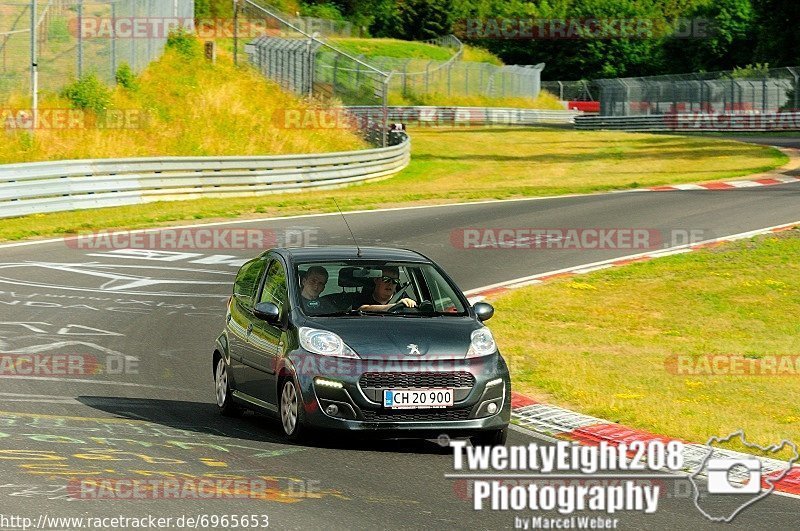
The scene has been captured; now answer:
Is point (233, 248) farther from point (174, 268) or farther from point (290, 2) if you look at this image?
point (290, 2)

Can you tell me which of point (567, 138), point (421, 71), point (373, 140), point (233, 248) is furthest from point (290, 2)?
point (233, 248)

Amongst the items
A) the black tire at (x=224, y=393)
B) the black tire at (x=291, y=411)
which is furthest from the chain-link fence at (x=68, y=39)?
the black tire at (x=291, y=411)

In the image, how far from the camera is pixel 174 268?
21406 millimetres

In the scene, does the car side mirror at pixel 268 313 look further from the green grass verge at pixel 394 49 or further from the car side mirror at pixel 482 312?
the green grass verge at pixel 394 49

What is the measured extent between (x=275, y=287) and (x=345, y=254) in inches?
25.7

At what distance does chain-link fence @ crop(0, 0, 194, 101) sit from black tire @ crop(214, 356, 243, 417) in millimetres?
21655

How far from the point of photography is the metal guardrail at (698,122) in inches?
2589

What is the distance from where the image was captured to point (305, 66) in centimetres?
4919

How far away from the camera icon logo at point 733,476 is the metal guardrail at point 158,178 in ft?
65.0

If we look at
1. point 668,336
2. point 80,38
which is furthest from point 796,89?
point 668,336

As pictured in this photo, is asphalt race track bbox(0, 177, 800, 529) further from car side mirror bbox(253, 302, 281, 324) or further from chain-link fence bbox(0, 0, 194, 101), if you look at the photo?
chain-link fence bbox(0, 0, 194, 101)

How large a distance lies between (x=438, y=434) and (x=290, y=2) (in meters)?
100

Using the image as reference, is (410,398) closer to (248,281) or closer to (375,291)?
(375,291)

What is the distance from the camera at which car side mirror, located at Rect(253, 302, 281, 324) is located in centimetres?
1051
